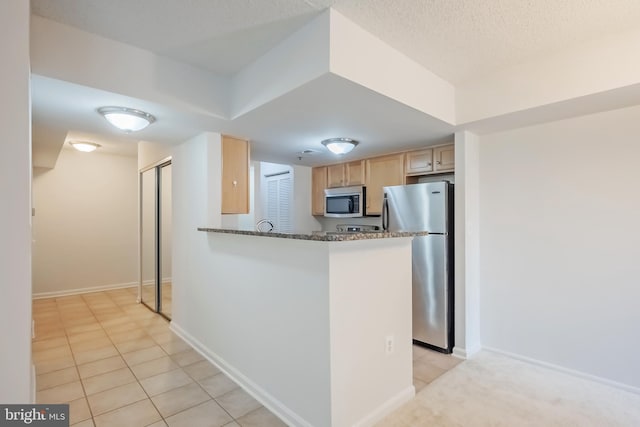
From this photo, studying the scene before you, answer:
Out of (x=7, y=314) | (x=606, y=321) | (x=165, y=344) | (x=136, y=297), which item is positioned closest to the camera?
(x=7, y=314)

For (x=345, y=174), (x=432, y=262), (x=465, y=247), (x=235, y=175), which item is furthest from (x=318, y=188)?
(x=465, y=247)

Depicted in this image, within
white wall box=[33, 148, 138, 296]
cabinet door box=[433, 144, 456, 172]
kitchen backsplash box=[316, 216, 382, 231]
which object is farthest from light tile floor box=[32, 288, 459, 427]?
cabinet door box=[433, 144, 456, 172]

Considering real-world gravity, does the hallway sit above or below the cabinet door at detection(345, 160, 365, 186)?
below

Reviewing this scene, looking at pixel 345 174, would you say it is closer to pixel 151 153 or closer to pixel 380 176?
pixel 380 176

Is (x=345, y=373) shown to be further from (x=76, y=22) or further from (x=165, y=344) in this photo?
(x=76, y=22)

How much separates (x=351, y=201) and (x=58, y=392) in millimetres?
3389

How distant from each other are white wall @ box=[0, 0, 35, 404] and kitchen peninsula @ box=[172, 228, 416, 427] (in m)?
1.17

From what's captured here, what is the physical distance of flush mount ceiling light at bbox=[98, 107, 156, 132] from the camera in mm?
2311

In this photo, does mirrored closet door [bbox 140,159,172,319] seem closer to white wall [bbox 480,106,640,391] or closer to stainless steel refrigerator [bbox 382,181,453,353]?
stainless steel refrigerator [bbox 382,181,453,353]

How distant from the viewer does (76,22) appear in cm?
183

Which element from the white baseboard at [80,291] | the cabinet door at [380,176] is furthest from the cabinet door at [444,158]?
the white baseboard at [80,291]

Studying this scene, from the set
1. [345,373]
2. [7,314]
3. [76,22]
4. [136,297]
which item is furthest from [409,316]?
[136,297]

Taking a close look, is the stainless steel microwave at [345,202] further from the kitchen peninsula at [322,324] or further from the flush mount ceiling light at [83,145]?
the flush mount ceiling light at [83,145]

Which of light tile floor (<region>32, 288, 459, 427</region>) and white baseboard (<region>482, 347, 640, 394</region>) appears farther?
white baseboard (<region>482, 347, 640, 394</region>)
